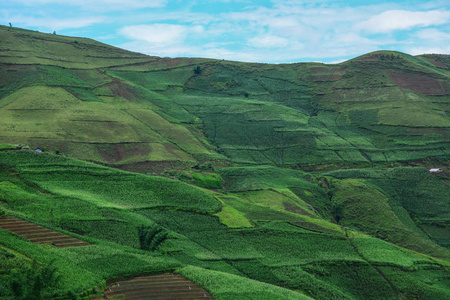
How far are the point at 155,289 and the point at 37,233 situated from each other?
13284mm

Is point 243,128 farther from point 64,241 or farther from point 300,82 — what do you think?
A: point 64,241

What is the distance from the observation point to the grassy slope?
111ft

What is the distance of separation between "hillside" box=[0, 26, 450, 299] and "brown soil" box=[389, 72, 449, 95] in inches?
24.6

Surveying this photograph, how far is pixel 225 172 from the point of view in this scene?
78.1m

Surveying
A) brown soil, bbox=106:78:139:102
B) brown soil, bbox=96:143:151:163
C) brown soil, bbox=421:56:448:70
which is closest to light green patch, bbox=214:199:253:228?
brown soil, bbox=96:143:151:163

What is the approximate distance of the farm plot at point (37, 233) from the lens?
35.3m

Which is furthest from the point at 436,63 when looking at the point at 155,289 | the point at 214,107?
the point at 155,289

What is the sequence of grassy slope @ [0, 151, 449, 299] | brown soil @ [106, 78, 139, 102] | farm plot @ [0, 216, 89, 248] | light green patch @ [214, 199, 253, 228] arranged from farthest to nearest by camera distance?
brown soil @ [106, 78, 139, 102] → light green patch @ [214, 199, 253, 228] → farm plot @ [0, 216, 89, 248] → grassy slope @ [0, 151, 449, 299]

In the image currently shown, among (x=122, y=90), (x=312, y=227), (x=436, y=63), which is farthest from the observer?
(x=436, y=63)

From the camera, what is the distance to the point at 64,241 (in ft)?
119

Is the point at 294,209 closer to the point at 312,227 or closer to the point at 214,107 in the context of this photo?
the point at 312,227

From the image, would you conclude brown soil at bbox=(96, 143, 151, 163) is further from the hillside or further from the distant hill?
the hillside

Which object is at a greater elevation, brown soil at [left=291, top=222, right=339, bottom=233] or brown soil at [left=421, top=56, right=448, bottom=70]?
brown soil at [left=421, top=56, right=448, bottom=70]

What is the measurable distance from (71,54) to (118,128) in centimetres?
5880
